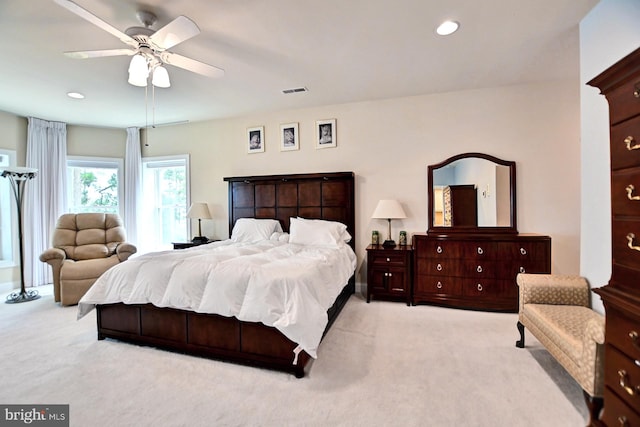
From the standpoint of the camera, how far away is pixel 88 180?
5.39 m

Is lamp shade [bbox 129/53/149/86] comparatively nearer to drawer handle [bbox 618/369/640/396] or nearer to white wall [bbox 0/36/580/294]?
white wall [bbox 0/36/580/294]

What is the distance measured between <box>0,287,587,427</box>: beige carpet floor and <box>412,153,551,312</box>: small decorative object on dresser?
1.96ft

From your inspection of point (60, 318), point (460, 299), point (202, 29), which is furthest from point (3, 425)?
point (460, 299)

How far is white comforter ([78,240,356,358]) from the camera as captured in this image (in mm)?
2078

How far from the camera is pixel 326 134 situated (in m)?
4.41

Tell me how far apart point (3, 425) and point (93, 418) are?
1.76 ft

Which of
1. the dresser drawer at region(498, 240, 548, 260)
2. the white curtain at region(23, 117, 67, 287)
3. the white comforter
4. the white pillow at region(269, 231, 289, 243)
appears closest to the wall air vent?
the white pillow at region(269, 231, 289, 243)

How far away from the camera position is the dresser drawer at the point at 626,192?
1.22 m

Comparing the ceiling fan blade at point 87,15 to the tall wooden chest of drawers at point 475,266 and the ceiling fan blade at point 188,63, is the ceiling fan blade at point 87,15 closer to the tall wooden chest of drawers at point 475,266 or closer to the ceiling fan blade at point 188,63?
the ceiling fan blade at point 188,63

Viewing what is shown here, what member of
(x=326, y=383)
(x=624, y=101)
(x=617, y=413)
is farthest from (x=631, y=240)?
(x=326, y=383)

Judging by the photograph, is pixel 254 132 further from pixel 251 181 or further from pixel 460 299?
pixel 460 299

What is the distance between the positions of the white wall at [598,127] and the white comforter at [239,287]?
211 centimetres

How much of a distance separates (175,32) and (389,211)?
295 cm

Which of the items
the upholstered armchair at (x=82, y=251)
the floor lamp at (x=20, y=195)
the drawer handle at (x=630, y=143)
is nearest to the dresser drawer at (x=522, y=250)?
the drawer handle at (x=630, y=143)
